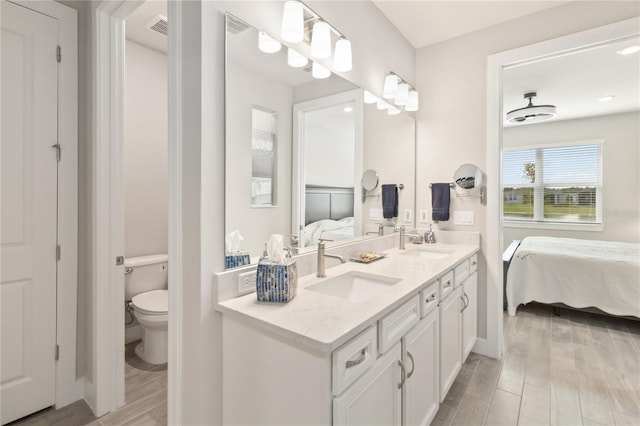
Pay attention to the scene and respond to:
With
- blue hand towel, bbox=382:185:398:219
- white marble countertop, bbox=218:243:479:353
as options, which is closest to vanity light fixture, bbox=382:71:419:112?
blue hand towel, bbox=382:185:398:219

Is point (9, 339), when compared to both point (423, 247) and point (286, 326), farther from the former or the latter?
point (423, 247)

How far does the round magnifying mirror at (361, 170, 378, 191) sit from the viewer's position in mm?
2283

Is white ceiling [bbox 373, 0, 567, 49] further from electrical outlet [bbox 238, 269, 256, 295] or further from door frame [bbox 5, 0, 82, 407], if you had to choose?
electrical outlet [bbox 238, 269, 256, 295]

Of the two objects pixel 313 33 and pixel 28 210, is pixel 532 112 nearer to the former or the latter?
pixel 313 33

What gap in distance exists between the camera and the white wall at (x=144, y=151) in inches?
105

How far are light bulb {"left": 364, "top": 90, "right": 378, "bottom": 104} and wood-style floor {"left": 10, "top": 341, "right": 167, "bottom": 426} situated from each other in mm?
2364

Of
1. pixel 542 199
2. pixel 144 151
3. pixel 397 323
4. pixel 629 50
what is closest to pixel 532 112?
pixel 629 50

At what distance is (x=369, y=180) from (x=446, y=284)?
0.91m

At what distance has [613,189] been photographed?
4.95 meters

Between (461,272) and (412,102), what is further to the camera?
(412,102)

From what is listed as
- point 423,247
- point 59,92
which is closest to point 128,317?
point 59,92

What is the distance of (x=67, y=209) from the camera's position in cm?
188

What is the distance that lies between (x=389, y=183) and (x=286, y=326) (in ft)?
5.91

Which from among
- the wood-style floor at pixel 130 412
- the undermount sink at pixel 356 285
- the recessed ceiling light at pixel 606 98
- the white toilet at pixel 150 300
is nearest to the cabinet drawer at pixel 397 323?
the undermount sink at pixel 356 285
